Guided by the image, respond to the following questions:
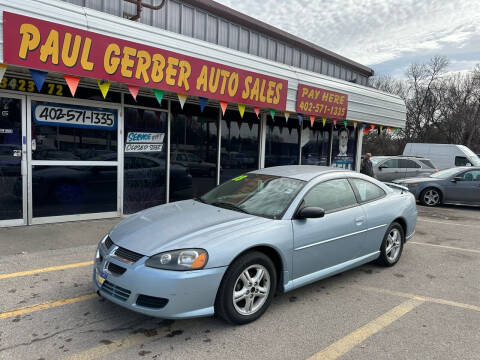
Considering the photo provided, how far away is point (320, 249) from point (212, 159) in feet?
17.6

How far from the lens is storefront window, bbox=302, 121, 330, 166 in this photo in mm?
10992

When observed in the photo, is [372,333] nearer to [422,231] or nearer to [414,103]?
[422,231]

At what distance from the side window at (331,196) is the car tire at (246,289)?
909 mm

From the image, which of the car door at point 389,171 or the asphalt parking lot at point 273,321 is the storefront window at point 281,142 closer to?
the car door at point 389,171

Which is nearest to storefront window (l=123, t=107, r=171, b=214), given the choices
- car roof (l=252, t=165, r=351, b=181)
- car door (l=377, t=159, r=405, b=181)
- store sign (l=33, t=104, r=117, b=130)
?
store sign (l=33, t=104, r=117, b=130)

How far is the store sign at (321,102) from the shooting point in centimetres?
861

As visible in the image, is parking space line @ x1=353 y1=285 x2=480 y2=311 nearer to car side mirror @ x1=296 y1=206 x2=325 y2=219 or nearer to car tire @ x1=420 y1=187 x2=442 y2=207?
car side mirror @ x1=296 y1=206 x2=325 y2=219

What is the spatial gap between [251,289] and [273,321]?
39 cm

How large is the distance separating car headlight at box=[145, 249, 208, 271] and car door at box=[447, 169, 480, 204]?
1057 centimetres

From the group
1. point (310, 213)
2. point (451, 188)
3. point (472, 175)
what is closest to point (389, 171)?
point (451, 188)

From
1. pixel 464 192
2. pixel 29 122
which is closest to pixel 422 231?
pixel 464 192

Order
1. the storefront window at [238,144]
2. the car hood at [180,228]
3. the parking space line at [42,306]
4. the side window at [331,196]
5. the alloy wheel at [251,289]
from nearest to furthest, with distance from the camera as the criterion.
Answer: the car hood at [180,228]
the alloy wheel at [251,289]
the parking space line at [42,306]
the side window at [331,196]
the storefront window at [238,144]

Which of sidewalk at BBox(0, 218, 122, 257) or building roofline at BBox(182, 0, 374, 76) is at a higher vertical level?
building roofline at BBox(182, 0, 374, 76)

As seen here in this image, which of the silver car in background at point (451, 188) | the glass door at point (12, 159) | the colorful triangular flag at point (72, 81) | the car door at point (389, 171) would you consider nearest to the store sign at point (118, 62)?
the colorful triangular flag at point (72, 81)
